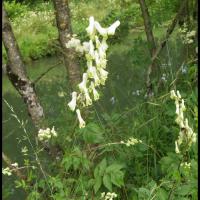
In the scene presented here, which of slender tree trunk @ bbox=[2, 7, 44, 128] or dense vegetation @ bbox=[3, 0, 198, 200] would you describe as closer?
dense vegetation @ bbox=[3, 0, 198, 200]

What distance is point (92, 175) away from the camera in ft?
9.67

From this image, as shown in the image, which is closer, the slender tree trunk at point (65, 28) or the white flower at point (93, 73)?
the white flower at point (93, 73)

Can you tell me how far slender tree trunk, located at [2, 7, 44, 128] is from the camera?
12.9ft

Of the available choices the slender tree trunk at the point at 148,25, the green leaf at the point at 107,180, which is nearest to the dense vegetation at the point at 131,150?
the green leaf at the point at 107,180

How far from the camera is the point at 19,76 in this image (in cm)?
406

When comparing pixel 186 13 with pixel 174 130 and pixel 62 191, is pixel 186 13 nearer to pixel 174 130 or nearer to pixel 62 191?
pixel 174 130

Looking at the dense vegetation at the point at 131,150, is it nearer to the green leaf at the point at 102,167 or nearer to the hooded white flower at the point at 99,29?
the green leaf at the point at 102,167

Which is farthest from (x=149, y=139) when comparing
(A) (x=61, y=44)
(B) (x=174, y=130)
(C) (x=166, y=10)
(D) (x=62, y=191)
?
(C) (x=166, y=10)

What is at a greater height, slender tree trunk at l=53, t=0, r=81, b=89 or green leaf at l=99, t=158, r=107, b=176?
slender tree trunk at l=53, t=0, r=81, b=89

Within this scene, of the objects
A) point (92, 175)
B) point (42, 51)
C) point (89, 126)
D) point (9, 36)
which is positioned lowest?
point (42, 51)

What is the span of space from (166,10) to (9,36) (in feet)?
6.33

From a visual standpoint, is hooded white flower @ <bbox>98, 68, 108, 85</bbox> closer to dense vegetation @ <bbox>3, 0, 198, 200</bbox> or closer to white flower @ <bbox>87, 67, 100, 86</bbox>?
white flower @ <bbox>87, 67, 100, 86</bbox>

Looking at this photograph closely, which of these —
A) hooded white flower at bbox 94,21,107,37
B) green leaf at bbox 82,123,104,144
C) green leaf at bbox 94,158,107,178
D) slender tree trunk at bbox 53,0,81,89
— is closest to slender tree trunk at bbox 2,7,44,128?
slender tree trunk at bbox 53,0,81,89

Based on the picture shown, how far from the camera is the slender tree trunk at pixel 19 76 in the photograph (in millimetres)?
3941
